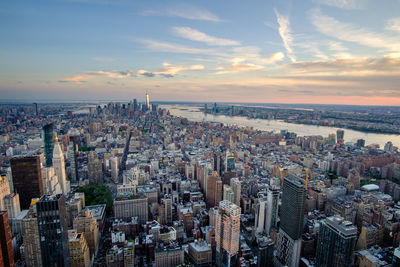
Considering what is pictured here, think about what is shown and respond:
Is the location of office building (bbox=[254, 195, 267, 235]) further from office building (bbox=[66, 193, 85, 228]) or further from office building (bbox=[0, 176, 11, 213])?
office building (bbox=[0, 176, 11, 213])

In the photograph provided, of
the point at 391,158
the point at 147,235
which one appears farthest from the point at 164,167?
the point at 391,158

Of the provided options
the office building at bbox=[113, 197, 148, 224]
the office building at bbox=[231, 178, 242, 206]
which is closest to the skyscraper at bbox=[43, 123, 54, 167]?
the office building at bbox=[113, 197, 148, 224]

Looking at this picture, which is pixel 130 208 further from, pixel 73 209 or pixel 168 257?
pixel 168 257

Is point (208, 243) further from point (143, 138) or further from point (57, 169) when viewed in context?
point (143, 138)

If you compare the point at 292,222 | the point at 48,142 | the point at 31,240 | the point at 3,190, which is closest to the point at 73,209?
the point at 3,190

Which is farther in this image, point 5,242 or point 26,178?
point 26,178

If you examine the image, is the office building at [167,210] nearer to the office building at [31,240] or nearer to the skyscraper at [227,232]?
the skyscraper at [227,232]

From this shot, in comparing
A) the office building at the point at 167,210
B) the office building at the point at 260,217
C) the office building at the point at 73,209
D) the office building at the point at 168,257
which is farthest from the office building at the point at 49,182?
the office building at the point at 260,217
